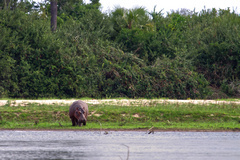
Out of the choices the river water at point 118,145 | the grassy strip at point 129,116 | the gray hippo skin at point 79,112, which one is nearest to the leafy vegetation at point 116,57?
the grassy strip at point 129,116

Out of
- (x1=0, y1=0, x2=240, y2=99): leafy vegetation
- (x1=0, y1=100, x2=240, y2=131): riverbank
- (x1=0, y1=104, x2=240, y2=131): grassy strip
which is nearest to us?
(x1=0, y1=100, x2=240, y2=131): riverbank

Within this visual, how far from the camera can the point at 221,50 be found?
109ft

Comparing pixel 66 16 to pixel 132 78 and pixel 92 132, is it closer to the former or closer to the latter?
pixel 132 78

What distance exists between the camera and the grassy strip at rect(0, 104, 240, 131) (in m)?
18.1

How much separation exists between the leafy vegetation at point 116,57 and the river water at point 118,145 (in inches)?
515

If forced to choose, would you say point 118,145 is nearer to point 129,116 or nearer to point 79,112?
point 79,112

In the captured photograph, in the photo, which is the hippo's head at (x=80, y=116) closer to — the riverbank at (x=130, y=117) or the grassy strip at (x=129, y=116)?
the riverbank at (x=130, y=117)

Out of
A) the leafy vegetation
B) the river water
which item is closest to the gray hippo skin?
the river water

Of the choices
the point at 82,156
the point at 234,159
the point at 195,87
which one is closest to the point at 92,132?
the point at 82,156

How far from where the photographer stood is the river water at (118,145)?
34.3ft

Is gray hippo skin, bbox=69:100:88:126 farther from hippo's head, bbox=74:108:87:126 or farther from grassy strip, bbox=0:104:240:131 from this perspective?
grassy strip, bbox=0:104:240:131

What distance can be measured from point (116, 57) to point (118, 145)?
19.4 m

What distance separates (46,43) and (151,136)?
16.8m

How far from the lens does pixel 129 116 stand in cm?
1961
